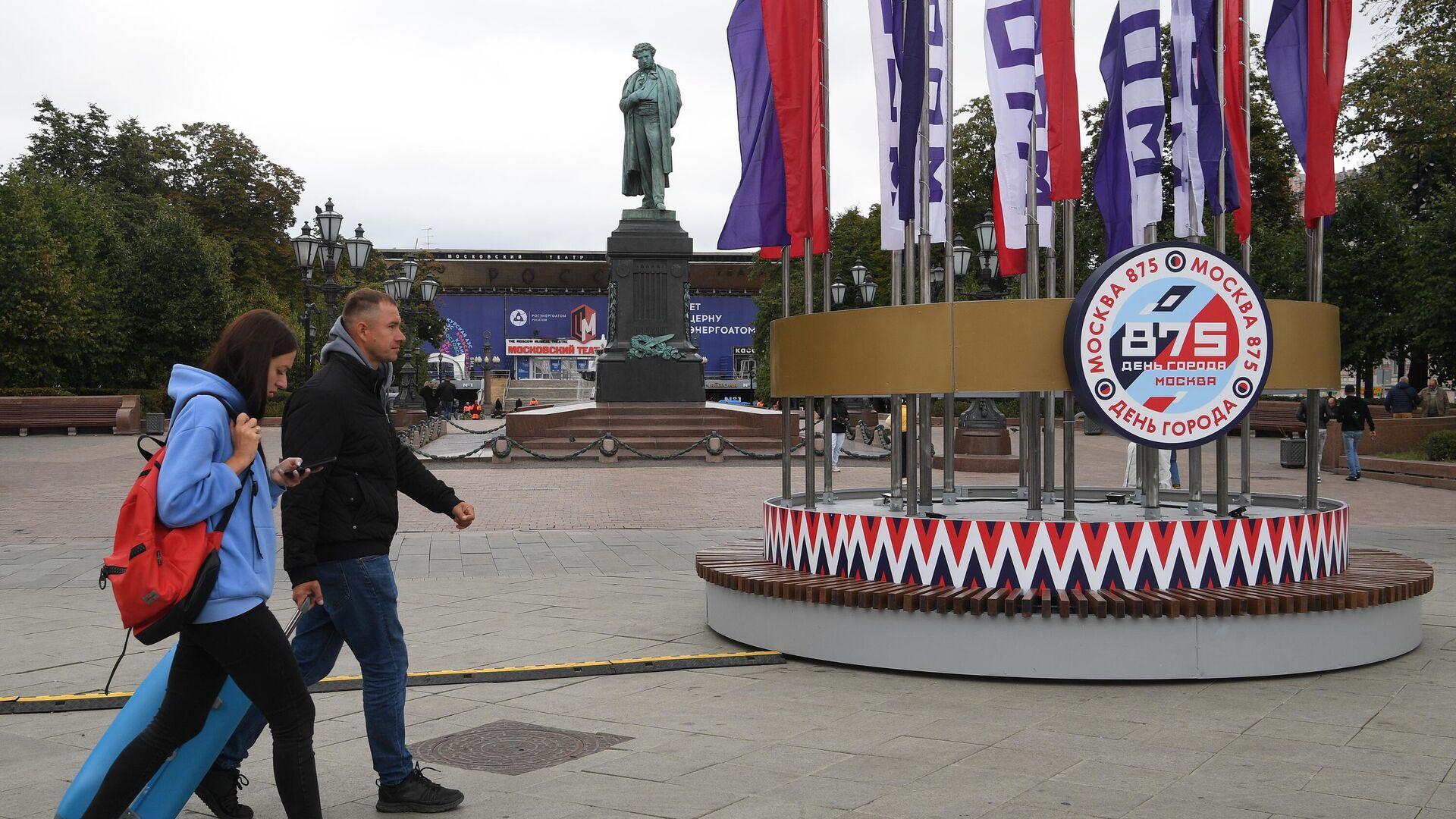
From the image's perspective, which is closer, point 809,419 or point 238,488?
point 238,488

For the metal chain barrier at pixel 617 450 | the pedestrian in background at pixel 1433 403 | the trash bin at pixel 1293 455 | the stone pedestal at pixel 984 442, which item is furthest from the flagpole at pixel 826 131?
the pedestrian in background at pixel 1433 403

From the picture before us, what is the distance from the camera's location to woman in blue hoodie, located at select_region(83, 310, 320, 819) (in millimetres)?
3949

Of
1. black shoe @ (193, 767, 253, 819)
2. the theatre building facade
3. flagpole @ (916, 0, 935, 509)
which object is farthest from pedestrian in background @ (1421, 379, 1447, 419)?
the theatre building facade

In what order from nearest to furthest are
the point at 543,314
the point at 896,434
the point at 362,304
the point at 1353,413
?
the point at 362,304 < the point at 896,434 < the point at 1353,413 < the point at 543,314

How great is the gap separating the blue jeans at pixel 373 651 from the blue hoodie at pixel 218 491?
49 centimetres

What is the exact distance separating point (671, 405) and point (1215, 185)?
76.6 feet

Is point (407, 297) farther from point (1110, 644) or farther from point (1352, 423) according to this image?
point (1110, 644)

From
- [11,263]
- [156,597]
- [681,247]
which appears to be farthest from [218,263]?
[156,597]

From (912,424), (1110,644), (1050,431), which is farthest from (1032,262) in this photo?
(1110,644)

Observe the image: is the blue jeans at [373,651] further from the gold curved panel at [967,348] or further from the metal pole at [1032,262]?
the metal pole at [1032,262]

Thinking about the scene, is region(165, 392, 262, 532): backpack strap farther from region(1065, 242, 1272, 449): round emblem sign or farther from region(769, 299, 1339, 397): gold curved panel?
region(1065, 242, 1272, 449): round emblem sign

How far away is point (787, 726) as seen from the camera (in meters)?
6.13

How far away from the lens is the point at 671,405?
31.5 m

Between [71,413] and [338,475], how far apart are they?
4072 centimetres
